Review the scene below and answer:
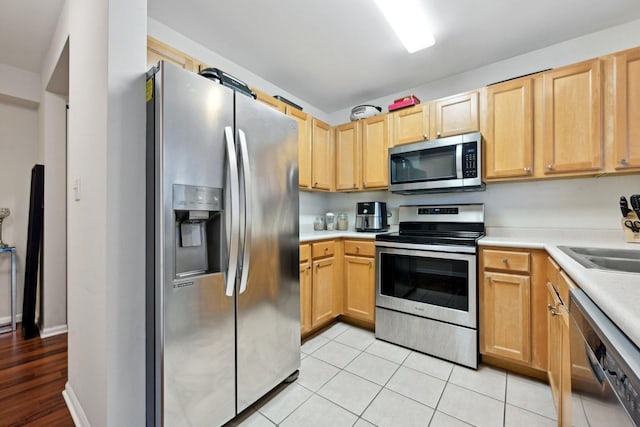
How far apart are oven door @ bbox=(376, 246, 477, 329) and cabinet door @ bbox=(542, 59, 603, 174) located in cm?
97

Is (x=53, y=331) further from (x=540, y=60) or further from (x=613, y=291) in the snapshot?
(x=540, y=60)

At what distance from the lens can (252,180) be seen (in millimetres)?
1479

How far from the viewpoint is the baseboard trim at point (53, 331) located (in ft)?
8.00

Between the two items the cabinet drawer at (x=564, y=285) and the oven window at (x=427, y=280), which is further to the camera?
the oven window at (x=427, y=280)

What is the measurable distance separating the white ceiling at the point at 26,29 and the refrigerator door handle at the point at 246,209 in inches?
66.0

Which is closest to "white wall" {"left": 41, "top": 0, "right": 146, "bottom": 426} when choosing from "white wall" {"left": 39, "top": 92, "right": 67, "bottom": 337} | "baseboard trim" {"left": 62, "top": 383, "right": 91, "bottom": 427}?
"baseboard trim" {"left": 62, "top": 383, "right": 91, "bottom": 427}

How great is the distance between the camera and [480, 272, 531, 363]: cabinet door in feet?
5.84

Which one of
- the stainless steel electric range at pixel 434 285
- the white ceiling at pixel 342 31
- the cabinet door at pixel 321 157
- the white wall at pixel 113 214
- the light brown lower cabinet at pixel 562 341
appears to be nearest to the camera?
the light brown lower cabinet at pixel 562 341

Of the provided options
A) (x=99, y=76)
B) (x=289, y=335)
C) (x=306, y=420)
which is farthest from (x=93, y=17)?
(x=306, y=420)

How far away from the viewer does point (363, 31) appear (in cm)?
203

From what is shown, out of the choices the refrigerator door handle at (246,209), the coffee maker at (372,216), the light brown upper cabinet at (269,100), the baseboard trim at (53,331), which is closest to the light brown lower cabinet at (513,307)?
the coffee maker at (372,216)

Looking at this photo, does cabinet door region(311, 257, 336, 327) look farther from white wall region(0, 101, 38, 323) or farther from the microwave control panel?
white wall region(0, 101, 38, 323)

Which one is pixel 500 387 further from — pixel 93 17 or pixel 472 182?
pixel 93 17

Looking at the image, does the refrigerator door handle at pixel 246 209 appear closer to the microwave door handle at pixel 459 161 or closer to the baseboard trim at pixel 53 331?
the microwave door handle at pixel 459 161
